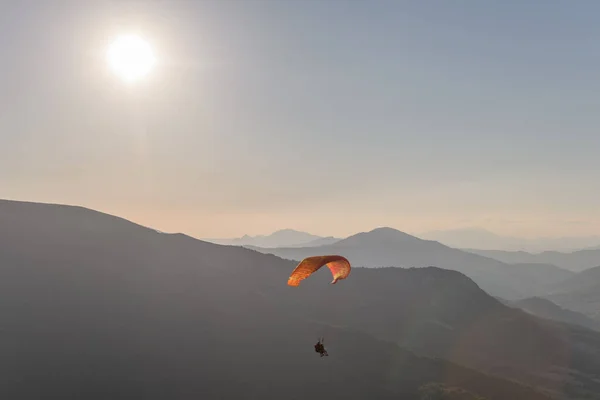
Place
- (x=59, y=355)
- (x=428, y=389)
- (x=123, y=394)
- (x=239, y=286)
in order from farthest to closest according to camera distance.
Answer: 1. (x=239, y=286)
2. (x=428, y=389)
3. (x=59, y=355)
4. (x=123, y=394)

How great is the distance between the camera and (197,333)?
9938 centimetres

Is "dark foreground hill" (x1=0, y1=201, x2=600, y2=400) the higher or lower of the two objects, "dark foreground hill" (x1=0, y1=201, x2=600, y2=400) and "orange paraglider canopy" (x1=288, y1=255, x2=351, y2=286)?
the lower

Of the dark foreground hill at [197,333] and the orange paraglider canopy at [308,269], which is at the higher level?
the orange paraglider canopy at [308,269]

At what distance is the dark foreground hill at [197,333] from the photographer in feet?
255

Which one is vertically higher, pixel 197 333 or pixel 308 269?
pixel 308 269

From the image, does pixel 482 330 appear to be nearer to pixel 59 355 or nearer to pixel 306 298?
pixel 306 298

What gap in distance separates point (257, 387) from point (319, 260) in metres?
62.2

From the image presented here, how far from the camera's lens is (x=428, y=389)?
3452 inches

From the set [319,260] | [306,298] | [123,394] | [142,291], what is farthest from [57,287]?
[319,260]

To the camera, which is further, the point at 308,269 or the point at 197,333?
the point at 197,333

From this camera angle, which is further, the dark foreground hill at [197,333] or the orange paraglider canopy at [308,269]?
the dark foreground hill at [197,333]

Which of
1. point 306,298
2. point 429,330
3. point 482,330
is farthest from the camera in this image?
point 482,330

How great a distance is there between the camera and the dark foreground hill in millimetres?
77875

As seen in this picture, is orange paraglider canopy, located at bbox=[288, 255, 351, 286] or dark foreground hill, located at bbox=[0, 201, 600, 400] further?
dark foreground hill, located at bbox=[0, 201, 600, 400]
